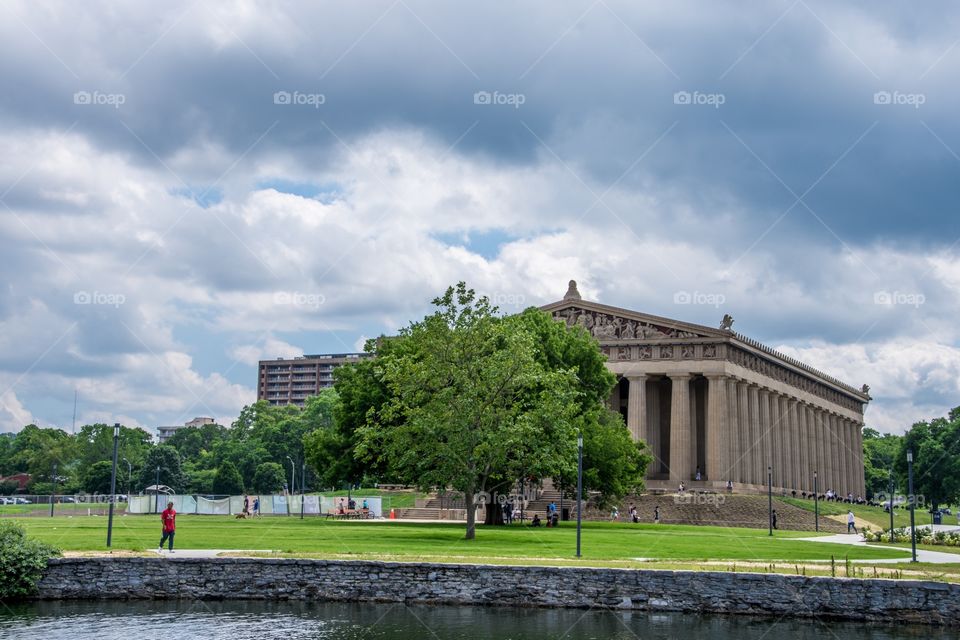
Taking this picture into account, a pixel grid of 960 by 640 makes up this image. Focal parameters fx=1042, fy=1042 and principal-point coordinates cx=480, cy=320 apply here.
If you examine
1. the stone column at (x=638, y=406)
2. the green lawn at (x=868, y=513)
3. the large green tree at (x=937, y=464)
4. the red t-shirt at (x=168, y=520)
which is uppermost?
the stone column at (x=638, y=406)

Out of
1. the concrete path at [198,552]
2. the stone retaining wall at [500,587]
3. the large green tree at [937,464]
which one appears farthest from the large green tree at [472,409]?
the large green tree at [937,464]

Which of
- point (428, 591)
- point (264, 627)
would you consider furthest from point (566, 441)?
point (264, 627)

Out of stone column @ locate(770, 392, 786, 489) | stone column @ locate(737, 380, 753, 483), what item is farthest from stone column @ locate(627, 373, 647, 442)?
stone column @ locate(770, 392, 786, 489)

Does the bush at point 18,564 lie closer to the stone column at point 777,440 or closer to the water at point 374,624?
the water at point 374,624

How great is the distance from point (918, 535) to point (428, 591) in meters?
35.9

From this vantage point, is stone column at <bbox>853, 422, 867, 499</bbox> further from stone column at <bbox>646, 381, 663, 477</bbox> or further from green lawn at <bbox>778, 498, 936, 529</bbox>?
stone column at <bbox>646, 381, 663, 477</bbox>

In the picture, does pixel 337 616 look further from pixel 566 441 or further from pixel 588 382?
pixel 588 382

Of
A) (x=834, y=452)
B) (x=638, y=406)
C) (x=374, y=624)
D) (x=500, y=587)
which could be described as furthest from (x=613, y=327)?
(x=374, y=624)

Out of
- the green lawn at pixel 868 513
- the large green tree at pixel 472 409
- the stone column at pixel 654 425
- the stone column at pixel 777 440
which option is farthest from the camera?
the stone column at pixel 777 440

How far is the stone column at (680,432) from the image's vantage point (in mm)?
101875

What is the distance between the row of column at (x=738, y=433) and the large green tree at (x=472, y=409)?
46149 millimetres

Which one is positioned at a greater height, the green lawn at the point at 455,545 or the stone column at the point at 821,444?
the stone column at the point at 821,444

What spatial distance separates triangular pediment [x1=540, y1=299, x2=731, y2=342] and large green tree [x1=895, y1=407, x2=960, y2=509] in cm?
2571

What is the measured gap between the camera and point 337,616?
27859 mm
